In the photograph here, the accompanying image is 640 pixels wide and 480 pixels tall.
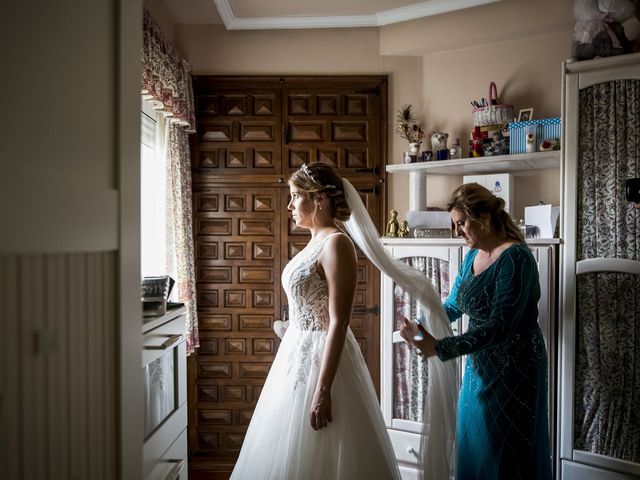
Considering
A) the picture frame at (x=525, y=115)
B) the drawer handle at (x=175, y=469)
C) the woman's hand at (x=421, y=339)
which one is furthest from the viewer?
the picture frame at (x=525, y=115)

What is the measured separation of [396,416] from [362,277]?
87 centimetres

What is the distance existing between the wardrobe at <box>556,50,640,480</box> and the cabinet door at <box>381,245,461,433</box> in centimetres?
69

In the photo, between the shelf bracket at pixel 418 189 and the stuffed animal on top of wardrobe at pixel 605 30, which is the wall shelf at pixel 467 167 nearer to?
the shelf bracket at pixel 418 189

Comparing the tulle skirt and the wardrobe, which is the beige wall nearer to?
the wardrobe

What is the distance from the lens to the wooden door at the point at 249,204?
307cm

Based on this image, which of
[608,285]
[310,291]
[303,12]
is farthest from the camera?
[303,12]

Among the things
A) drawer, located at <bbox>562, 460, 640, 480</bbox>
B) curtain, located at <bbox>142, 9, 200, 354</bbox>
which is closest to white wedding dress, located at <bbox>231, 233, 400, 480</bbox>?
drawer, located at <bbox>562, 460, 640, 480</bbox>

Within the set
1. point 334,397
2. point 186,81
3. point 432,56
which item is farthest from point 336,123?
point 334,397

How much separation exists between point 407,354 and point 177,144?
1809 mm

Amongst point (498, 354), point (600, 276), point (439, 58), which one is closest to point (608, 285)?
point (600, 276)

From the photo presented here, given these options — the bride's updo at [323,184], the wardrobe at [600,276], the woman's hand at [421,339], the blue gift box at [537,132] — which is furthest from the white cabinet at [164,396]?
the blue gift box at [537,132]

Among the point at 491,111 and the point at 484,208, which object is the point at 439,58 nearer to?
the point at 491,111

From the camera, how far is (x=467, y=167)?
9.05ft

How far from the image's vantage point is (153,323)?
1.33 meters
